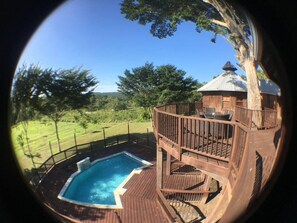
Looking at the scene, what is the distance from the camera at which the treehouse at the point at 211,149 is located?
218 cm

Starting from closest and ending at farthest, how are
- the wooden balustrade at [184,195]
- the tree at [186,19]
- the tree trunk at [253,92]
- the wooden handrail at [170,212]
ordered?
the tree trunk at [253,92] < the wooden handrail at [170,212] < the tree at [186,19] < the wooden balustrade at [184,195]

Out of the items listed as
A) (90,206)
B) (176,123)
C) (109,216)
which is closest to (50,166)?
(90,206)

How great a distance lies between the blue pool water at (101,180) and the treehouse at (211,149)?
2.11 meters

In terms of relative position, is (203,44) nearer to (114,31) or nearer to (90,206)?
(114,31)

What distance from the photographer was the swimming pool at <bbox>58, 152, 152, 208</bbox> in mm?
6372

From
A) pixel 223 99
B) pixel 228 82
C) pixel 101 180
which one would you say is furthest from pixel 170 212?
pixel 228 82

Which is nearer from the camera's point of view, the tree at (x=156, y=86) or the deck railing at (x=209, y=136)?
the deck railing at (x=209, y=136)

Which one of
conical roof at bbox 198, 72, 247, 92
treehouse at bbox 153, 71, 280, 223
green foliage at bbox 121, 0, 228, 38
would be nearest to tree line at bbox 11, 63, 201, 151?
conical roof at bbox 198, 72, 247, 92

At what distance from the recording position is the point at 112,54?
385cm

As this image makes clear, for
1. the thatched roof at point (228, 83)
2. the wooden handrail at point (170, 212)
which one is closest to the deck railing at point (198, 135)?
the wooden handrail at point (170, 212)

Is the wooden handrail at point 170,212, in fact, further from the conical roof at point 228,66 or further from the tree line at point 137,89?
the conical roof at point 228,66

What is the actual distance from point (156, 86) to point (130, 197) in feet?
14.0

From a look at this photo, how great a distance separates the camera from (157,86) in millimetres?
8055

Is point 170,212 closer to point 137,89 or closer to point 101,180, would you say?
point 101,180
